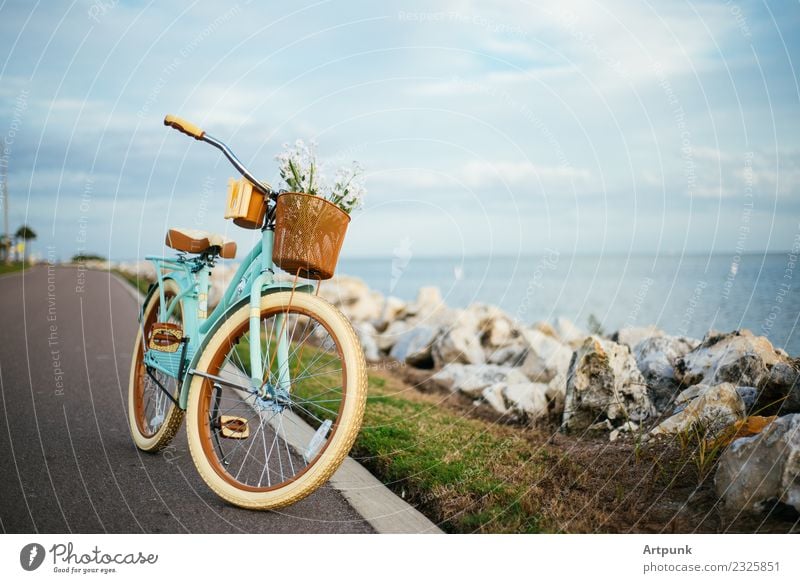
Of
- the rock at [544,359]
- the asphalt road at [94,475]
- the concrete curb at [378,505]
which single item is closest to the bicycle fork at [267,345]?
the asphalt road at [94,475]

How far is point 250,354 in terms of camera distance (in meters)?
3.79

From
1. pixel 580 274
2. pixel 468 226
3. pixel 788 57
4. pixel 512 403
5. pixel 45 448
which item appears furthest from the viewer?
pixel 580 274

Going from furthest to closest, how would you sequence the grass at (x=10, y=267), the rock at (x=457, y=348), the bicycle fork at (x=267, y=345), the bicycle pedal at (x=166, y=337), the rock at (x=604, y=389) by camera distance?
the grass at (x=10, y=267)
the rock at (x=457, y=348)
the rock at (x=604, y=389)
the bicycle pedal at (x=166, y=337)
the bicycle fork at (x=267, y=345)

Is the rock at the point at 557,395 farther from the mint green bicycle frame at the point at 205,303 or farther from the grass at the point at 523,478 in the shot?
the mint green bicycle frame at the point at 205,303

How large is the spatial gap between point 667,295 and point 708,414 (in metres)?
14.3

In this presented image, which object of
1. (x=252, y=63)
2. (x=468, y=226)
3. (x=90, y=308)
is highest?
(x=252, y=63)

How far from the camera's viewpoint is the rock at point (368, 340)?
1036cm

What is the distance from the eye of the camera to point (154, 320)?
4.71 metres

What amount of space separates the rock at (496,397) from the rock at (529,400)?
0.07 metres

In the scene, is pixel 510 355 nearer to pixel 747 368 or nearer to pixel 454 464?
pixel 747 368

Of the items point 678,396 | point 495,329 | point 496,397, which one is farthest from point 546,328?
point 678,396
